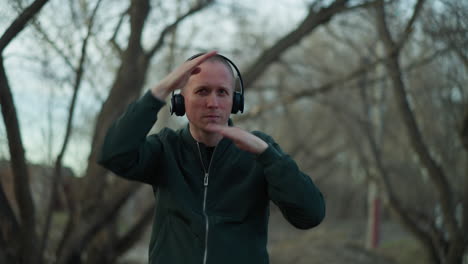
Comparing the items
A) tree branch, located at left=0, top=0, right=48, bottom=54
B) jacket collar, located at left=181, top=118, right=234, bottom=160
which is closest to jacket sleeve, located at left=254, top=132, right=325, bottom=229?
jacket collar, located at left=181, top=118, right=234, bottom=160

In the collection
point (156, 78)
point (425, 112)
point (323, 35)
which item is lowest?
point (425, 112)

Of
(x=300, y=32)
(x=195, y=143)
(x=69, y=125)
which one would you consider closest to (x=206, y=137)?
(x=195, y=143)

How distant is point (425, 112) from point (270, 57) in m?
3.40

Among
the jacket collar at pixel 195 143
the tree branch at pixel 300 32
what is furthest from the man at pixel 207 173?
the tree branch at pixel 300 32

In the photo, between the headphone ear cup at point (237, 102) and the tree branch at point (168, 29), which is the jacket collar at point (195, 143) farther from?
the tree branch at point (168, 29)

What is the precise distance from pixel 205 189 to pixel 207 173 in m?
0.07

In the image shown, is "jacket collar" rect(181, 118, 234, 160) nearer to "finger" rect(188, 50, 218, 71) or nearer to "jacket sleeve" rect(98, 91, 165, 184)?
"jacket sleeve" rect(98, 91, 165, 184)

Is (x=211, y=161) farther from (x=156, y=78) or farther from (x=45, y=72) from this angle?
(x=156, y=78)

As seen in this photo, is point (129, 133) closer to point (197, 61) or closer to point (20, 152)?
point (197, 61)

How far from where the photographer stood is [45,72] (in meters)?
5.57

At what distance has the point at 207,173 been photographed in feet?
7.09

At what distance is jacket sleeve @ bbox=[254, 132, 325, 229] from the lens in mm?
1971

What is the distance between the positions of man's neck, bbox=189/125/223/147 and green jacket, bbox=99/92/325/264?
28mm

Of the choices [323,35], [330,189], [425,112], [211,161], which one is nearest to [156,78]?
[323,35]
